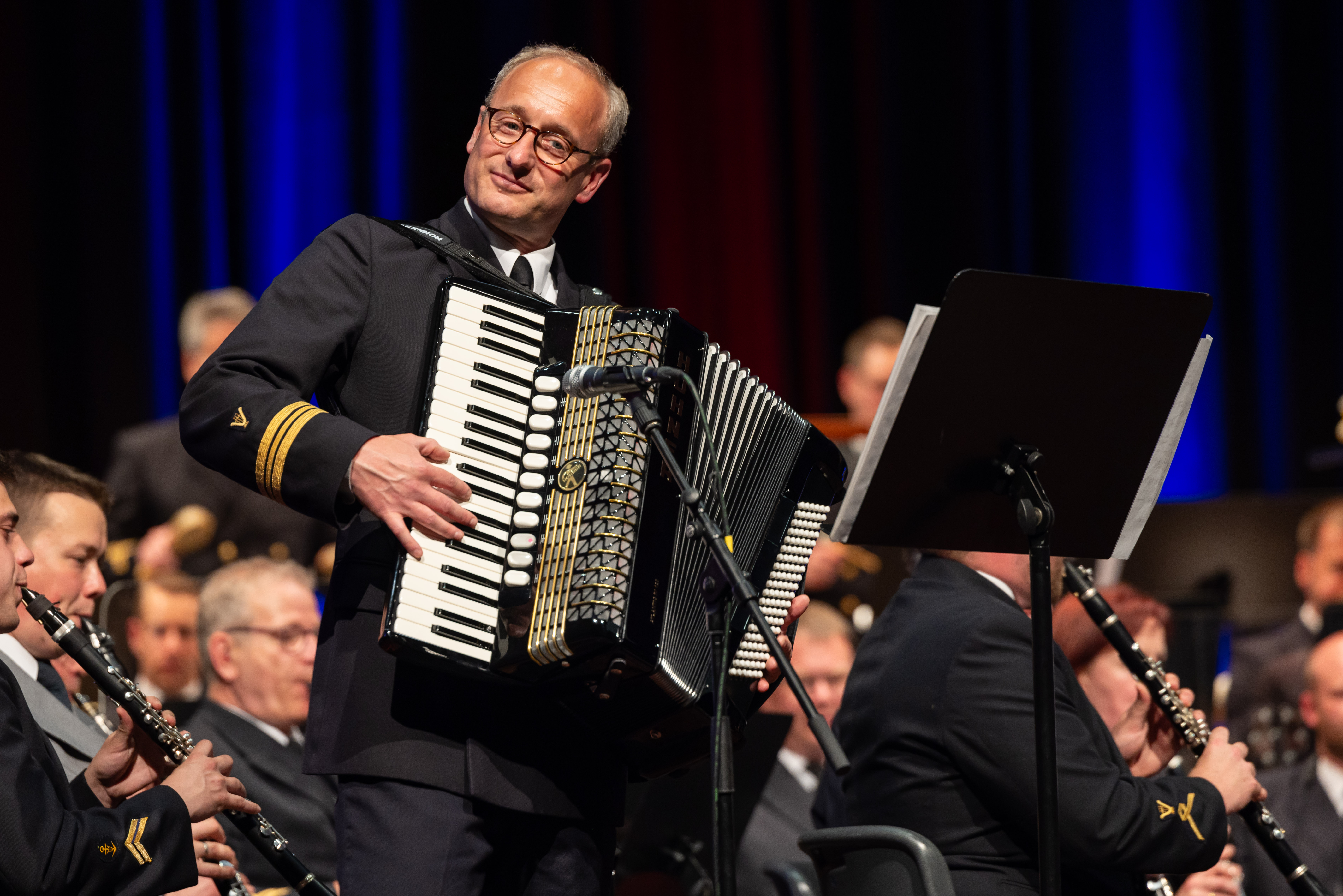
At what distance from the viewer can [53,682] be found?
11.2 ft

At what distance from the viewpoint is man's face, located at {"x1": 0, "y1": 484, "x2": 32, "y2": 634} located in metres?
2.52

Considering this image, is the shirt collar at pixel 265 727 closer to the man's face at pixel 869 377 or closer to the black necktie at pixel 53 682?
the black necktie at pixel 53 682

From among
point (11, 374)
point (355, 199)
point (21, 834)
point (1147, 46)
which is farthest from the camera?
point (1147, 46)

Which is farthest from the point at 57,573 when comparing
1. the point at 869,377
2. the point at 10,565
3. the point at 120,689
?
the point at 869,377

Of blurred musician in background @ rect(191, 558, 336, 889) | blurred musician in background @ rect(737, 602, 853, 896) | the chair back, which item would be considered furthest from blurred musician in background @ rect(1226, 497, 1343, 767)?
blurred musician in background @ rect(191, 558, 336, 889)

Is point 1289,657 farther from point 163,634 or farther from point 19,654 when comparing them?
point 19,654

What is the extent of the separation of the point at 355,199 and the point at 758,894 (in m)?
4.58

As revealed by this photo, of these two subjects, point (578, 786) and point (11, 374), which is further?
point (11, 374)

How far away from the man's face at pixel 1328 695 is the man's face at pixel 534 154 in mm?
3109

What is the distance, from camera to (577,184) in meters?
2.96

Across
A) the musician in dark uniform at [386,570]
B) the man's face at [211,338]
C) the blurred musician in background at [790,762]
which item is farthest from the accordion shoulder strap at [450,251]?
the man's face at [211,338]

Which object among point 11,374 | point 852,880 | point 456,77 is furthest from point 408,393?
point 456,77

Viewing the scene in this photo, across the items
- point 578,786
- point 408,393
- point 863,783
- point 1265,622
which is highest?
point 408,393

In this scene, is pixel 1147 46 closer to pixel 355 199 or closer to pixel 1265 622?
pixel 1265 622
